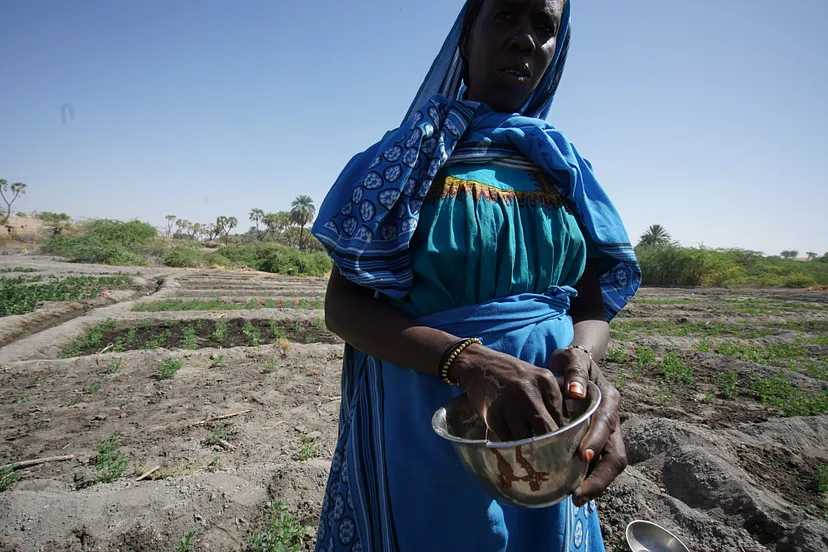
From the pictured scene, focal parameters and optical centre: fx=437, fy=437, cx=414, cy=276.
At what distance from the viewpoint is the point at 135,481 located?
10.00 feet

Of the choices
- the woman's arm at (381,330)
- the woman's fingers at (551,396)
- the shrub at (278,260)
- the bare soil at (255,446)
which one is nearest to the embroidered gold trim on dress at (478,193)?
the woman's arm at (381,330)

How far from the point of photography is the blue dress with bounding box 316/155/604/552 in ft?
3.08

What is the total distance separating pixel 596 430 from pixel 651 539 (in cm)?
211

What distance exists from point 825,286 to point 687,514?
122ft

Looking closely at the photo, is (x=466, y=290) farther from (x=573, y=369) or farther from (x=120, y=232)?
(x=120, y=232)

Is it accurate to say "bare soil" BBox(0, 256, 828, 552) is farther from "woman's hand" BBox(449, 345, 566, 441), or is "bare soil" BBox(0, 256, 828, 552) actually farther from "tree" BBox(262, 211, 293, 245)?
"tree" BBox(262, 211, 293, 245)

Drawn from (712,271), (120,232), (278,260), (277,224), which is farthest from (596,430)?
(277,224)

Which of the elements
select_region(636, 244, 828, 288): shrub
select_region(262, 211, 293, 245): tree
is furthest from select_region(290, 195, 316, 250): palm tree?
select_region(636, 244, 828, 288): shrub

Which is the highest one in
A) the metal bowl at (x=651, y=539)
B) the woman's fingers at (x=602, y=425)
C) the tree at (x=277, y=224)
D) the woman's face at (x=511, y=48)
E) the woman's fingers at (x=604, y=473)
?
the tree at (x=277, y=224)

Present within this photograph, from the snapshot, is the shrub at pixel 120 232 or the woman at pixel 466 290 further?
the shrub at pixel 120 232

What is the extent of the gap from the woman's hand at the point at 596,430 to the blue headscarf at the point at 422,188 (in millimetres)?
369

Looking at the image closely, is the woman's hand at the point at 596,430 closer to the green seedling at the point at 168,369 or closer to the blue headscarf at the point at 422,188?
the blue headscarf at the point at 422,188

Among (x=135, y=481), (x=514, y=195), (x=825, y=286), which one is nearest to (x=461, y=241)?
(x=514, y=195)

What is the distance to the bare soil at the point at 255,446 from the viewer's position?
8.25 feet
